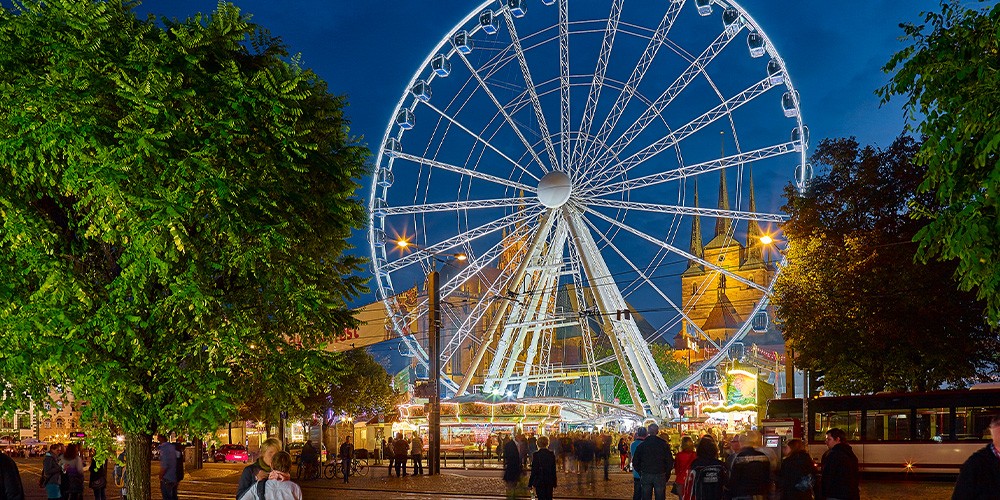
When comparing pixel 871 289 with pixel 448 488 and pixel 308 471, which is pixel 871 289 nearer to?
pixel 448 488

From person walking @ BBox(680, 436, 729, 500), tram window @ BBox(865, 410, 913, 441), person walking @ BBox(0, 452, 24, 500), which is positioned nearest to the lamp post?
tram window @ BBox(865, 410, 913, 441)

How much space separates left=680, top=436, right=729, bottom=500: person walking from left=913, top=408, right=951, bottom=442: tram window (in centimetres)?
2093

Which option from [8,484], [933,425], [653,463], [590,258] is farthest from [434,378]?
[8,484]

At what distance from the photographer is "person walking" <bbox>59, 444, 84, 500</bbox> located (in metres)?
19.0

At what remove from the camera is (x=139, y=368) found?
15.2m

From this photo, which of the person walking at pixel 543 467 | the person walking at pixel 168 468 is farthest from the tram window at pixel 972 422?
the person walking at pixel 168 468

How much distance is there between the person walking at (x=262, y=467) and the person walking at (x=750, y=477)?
524cm

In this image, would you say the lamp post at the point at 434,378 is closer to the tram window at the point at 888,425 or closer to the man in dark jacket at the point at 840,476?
the tram window at the point at 888,425

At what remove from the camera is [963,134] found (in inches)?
429

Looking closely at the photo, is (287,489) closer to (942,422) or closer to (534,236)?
(942,422)

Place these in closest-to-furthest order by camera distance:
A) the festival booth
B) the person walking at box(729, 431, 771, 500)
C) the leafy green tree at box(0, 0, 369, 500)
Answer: the person walking at box(729, 431, 771, 500) → the leafy green tree at box(0, 0, 369, 500) → the festival booth

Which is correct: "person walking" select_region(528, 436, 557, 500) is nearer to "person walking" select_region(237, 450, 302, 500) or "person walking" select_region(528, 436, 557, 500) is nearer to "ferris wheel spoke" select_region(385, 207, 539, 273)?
"person walking" select_region(237, 450, 302, 500)

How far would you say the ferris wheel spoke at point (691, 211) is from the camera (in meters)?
35.5

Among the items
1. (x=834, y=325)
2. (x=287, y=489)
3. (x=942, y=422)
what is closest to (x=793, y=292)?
(x=834, y=325)
